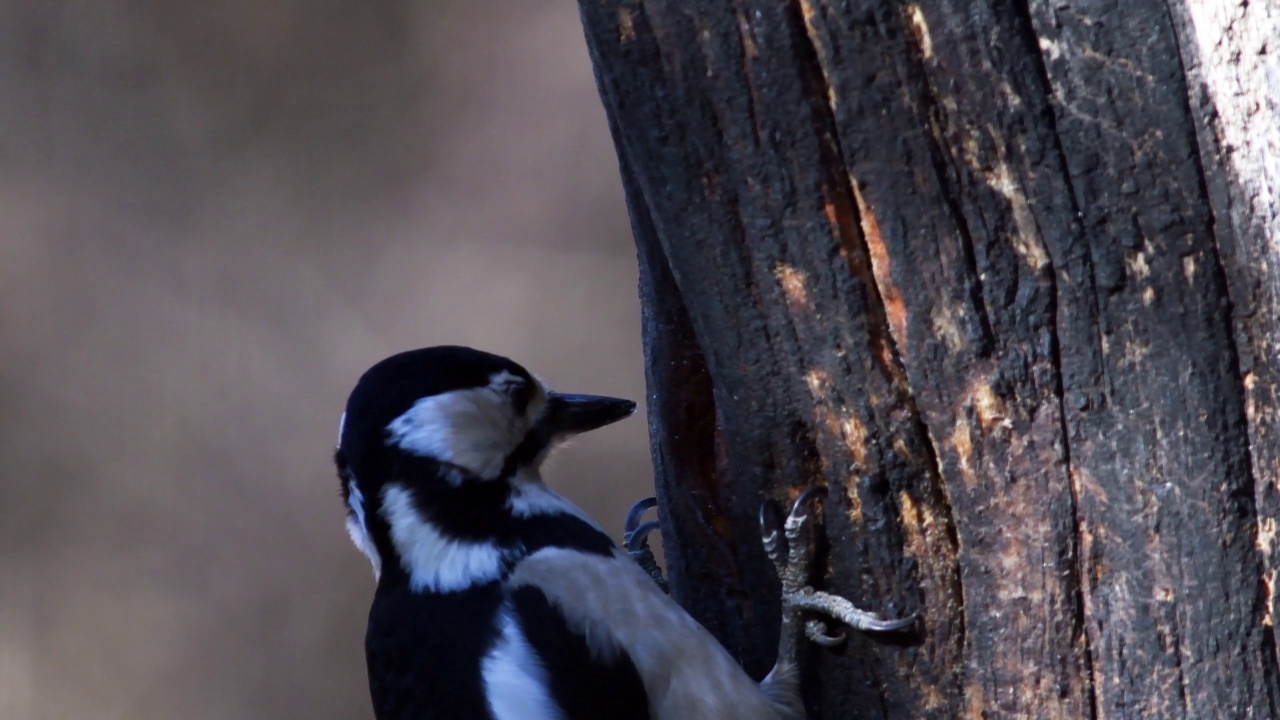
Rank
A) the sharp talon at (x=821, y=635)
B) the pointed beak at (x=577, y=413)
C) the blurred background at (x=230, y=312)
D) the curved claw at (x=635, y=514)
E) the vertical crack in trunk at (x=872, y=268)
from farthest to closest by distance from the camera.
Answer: the blurred background at (x=230, y=312) → the curved claw at (x=635, y=514) → the pointed beak at (x=577, y=413) → the sharp talon at (x=821, y=635) → the vertical crack in trunk at (x=872, y=268)

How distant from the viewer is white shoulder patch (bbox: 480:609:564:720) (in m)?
1.79

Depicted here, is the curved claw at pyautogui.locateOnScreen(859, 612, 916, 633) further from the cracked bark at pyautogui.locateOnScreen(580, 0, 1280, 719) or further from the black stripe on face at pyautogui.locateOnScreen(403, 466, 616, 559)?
the black stripe on face at pyautogui.locateOnScreen(403, 466, 616, 559)

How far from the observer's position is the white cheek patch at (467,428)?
1.96 m

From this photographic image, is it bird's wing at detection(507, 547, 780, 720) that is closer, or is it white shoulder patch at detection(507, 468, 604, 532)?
bird's wing at detection(507, 547, 780, 720)

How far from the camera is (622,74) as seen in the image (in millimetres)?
1568

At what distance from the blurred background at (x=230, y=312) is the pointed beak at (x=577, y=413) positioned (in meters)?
3.18

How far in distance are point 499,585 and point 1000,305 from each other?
2.66ft

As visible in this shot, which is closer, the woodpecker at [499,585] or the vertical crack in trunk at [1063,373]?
the vertical crack in trunk at [1063,373]

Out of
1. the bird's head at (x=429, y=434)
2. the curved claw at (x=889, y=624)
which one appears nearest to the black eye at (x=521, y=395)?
the bird's head at (x=429, y=434)

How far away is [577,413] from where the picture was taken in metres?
2.17

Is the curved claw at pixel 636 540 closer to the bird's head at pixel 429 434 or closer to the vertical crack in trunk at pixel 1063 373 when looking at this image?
the bird's head at pixel 429 434

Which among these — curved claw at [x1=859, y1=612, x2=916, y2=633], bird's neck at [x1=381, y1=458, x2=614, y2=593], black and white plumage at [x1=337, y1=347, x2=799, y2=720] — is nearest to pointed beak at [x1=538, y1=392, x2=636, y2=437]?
black and white plumage at [x1=337, y1=347, x2=799, y2=720]

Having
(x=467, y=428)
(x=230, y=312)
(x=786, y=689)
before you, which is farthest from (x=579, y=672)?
(x=230, y=312)

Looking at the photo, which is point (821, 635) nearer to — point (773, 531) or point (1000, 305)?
point (773, 531)
